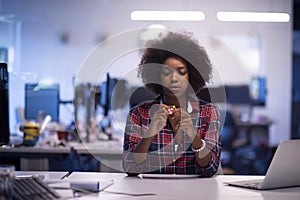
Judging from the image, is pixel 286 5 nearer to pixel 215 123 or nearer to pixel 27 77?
pixel 27 77

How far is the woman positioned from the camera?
235 centimetres

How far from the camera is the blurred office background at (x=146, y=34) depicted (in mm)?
7199

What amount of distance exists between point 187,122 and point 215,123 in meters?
0.19

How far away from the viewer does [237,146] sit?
707 cm

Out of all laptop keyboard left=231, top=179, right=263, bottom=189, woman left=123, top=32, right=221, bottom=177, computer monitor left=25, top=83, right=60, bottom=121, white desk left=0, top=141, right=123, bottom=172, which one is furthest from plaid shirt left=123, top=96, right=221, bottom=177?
computer monitor left=25, top=83, right=60, bottom=121

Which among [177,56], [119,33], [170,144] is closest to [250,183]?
[170,144]

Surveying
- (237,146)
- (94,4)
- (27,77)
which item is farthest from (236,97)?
(27,77)

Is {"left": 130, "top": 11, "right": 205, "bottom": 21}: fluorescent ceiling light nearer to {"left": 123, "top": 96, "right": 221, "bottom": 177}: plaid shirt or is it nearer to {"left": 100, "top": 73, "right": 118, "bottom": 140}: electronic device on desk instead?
{"left": 100, "top": 73, "right": 118, "bottom": 140}: electronic device on desk

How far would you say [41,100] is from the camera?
13.9 feet

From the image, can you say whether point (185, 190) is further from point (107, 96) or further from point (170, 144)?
point (107, 96)

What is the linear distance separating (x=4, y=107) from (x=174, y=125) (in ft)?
2.64

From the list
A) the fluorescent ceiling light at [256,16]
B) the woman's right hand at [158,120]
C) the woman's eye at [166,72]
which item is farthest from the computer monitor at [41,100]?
the fluorescent ceiling light at [256,16]

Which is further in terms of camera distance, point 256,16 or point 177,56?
point 256,16

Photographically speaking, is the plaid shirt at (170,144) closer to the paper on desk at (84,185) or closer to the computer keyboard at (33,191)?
the paper on desk at (84,185)
